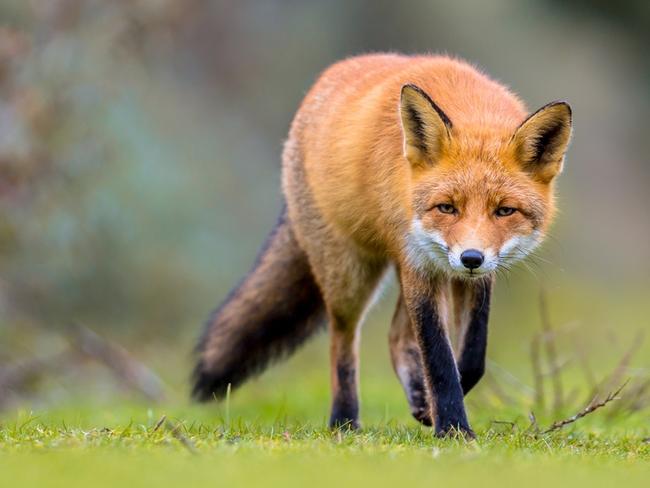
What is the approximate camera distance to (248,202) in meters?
16.7

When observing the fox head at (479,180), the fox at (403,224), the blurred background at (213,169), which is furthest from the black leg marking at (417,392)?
the fox head at (479,180)

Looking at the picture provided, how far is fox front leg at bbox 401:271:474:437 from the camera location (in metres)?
6.20

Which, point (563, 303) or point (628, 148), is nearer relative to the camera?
point (563, 303)

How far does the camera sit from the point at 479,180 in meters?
6.02

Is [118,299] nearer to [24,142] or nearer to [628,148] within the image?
[24,142]

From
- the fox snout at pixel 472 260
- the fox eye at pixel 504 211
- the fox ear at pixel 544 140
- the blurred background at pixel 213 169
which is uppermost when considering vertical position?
the fox ear at pixel 544 140

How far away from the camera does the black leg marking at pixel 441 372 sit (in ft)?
20.3

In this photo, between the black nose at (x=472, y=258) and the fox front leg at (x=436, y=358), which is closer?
the black nose at (x=472, y=258)

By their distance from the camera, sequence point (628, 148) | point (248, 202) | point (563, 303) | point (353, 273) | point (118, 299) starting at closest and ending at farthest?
1. point (353, 273)
2. point (118, 299)
3. point (248, 202)
4. point (563, 303)
5. point (628, 148)

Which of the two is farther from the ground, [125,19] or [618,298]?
[125,19]

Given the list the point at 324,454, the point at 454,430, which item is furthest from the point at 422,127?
the point at 324,454

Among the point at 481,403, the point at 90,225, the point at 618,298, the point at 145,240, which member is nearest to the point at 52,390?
the point at 90,225

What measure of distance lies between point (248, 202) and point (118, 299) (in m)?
3.22

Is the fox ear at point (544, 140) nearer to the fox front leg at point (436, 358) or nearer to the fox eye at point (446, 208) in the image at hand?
the fox eye at point (446, 208)
